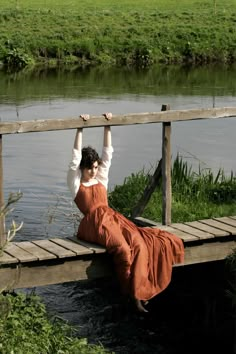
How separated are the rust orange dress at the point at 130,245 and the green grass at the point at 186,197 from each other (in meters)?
2.20

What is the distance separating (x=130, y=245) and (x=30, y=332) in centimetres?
135

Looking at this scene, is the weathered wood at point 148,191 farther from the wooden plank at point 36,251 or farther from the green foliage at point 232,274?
the wooden plank at point 36,251

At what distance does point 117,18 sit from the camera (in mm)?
41875

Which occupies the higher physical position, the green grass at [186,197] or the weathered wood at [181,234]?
the weathered wood at [181,234]

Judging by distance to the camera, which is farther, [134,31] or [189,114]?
[134,31]

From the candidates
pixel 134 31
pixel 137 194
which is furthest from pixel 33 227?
pixel 134 31

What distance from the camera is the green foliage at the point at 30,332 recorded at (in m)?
7.83

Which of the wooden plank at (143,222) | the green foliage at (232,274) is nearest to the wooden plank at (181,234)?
the wooden plank at (143,222)

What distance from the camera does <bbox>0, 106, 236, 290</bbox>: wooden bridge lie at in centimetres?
894

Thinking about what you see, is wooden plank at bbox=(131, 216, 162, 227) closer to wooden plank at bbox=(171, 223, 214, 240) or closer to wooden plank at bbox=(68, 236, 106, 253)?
wooden plank at bbox=(171, 223, 214, 240)

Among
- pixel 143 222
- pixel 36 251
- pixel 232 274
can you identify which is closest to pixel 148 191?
pixel 143 222

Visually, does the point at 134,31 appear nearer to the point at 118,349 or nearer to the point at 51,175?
the point at 51,175

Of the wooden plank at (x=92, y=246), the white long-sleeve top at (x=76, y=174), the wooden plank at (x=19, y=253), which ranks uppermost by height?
the white long-sleeve top at (x=76, y=174)

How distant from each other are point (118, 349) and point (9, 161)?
810cm
